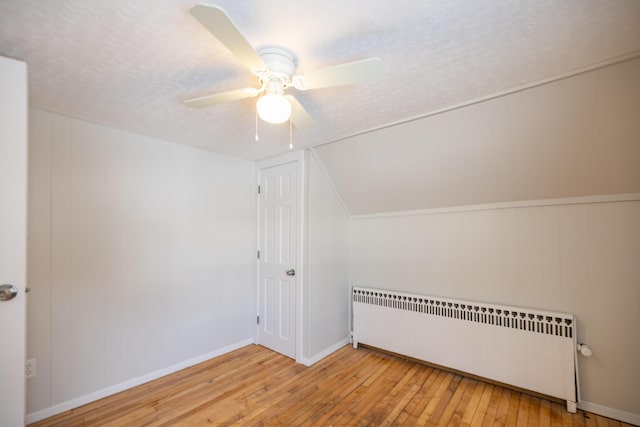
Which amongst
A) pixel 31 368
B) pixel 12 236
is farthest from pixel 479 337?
pixel 31 368

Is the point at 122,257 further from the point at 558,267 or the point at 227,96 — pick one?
the point at 558,267

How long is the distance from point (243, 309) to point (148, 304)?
1.02 m

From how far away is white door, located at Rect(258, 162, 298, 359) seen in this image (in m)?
2.99

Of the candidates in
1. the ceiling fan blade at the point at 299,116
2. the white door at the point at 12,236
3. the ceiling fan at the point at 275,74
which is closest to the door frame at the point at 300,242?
the ceiling fan blade at the point at 299,116

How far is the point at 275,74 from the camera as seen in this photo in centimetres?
139

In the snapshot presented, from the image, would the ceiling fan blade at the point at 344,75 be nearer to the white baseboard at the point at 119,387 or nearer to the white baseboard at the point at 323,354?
the white baseboard at the point at 323,354

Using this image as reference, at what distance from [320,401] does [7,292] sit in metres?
2.04

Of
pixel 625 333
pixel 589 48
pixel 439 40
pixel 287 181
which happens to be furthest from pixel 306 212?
pixel 625 333

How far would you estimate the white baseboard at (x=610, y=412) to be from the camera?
75.6 inches

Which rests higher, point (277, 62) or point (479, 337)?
point (277, 62)

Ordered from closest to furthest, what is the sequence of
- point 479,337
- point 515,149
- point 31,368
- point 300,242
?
point 31,368 < point 515,149 < point 479,337 < point 300,242

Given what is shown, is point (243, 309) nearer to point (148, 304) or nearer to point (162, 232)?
point (148, 304)

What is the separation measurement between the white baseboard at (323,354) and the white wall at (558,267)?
0.91 m

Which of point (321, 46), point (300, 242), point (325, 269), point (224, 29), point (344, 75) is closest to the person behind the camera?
point (224, 29)
